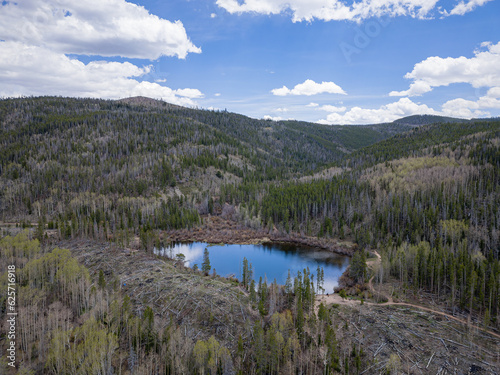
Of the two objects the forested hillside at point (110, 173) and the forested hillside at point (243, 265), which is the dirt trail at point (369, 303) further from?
the forested hillside at point (110, 173)

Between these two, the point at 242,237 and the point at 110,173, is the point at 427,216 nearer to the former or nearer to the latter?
the point at 242,237

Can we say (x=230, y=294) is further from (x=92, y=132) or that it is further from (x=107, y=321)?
(x=92, y=132)

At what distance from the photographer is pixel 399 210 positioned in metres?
85.2

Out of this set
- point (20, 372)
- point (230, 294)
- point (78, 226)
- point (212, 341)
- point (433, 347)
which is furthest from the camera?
point (78, 226)

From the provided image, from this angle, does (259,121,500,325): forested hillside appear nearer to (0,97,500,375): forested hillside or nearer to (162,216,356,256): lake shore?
(0,97,500,375): forested hillside

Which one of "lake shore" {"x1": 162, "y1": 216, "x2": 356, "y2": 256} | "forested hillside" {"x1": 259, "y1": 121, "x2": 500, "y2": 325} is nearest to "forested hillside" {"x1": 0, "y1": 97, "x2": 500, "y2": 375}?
"forested hillside" {"x1": 259, "y1": 121, "x2": 500, "y2": 325}

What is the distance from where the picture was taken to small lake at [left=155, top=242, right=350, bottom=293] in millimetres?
62969

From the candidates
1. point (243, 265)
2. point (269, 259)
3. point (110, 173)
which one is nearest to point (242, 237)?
point (269, 259)

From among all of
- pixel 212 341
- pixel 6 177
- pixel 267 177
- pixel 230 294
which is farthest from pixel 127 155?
pixel 212 341

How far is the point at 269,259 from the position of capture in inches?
2963

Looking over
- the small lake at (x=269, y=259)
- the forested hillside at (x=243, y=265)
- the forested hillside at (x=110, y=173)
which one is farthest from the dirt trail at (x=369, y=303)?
the forested hillside at (x=110, y=173)

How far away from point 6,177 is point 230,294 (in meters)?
145

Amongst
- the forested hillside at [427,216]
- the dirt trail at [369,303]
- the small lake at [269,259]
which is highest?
the forested hillside at [427,216]

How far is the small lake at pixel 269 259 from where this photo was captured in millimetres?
62969
